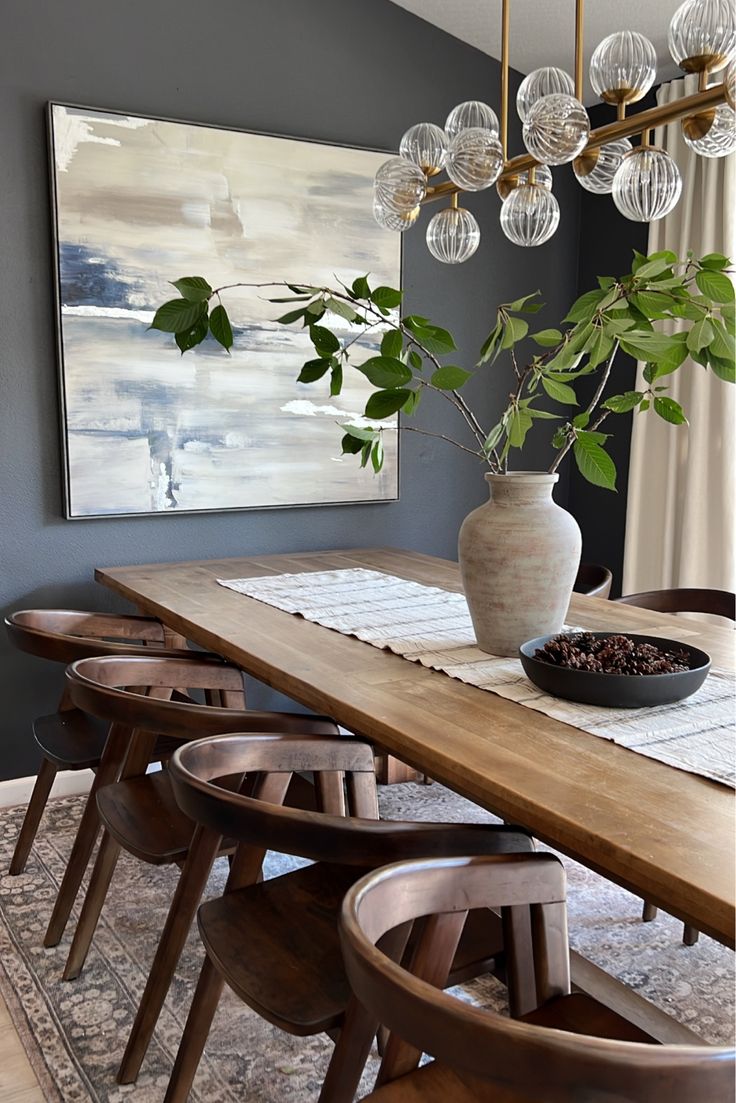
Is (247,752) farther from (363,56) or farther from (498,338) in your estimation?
(363,56)

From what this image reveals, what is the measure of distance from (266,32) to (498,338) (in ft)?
6.10

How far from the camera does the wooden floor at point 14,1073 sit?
5.96 feet

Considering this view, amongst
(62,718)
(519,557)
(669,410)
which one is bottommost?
(62,718)

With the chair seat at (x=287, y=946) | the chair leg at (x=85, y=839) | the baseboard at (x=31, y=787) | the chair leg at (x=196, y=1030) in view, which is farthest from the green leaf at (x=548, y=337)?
the baseboard at (x=31, y=787)

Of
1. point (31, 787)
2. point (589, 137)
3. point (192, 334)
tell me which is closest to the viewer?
point (589, 137)

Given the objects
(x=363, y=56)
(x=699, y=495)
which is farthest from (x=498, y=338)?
(x=363, y=56)

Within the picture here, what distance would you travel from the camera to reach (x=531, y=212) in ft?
7.43

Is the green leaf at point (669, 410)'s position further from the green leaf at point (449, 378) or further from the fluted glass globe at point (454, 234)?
the fluted glass globe at point (454, 234)

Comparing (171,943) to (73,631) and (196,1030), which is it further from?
(73,631)

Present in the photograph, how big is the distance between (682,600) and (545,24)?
2089 millimetres

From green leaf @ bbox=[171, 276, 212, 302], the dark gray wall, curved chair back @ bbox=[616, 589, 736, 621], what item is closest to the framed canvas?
the dark gray wall

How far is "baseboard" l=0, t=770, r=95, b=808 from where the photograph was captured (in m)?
3.16

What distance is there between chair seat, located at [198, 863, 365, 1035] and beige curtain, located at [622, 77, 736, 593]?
229 centimetres

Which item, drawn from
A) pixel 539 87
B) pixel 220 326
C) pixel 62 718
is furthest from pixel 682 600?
pixel 62 718
